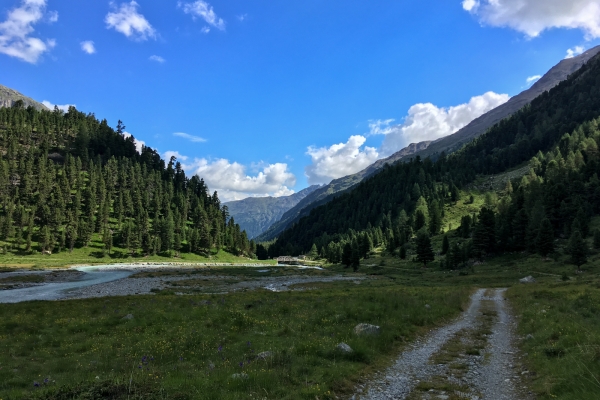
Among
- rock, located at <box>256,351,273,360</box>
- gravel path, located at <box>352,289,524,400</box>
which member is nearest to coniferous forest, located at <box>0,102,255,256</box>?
rock, located at <box>256,351,273,360</box>

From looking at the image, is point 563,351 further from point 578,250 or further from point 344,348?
point 578,250

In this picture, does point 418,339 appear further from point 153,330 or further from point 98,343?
point 98,343

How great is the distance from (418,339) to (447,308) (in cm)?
1061

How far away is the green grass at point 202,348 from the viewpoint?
10039mm

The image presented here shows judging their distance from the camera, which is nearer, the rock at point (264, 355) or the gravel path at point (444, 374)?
the gravel path at point (444, 374)

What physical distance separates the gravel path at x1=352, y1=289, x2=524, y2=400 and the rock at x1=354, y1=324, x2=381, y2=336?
187 centimetres

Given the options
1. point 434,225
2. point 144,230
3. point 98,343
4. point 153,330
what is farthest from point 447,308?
point 144,230

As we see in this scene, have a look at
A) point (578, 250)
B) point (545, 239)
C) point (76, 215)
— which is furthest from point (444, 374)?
point (76, 215)

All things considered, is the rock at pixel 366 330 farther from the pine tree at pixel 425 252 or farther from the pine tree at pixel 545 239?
the pine tree at pixel 425 252

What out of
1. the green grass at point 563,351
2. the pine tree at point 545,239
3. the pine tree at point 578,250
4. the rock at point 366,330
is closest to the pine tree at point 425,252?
the pine tree at point 545,239

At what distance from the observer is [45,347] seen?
60.2 ft

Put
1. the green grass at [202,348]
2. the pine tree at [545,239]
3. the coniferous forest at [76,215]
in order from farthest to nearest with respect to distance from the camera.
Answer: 1. the coniferous forest at [76,215]
2. the pine tree at [545,239]
3. the green grass at [202,348]

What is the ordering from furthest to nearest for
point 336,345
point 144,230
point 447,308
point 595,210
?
point 144,230, point 595,210, point 447,308, point 336,345

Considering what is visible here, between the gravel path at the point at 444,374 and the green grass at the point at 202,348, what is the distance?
0.84m
